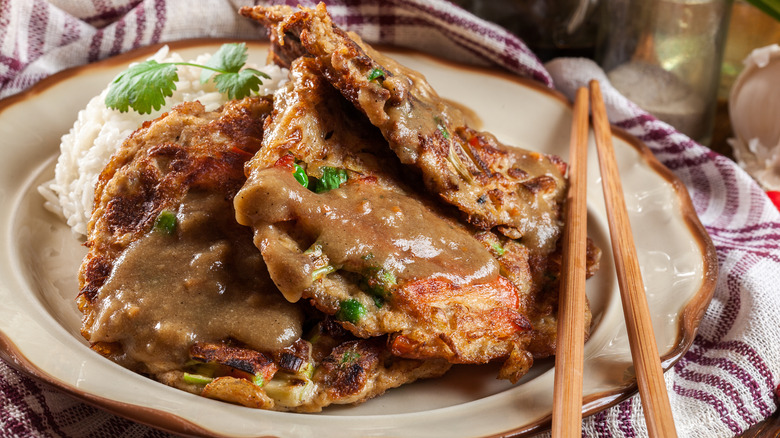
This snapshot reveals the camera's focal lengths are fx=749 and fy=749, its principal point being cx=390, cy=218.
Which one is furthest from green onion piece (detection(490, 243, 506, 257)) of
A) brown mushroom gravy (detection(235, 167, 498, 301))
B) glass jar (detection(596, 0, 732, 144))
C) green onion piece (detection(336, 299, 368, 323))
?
glass jar (detection(596, 0, 732, 144))

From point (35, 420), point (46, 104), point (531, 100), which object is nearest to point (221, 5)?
point (46, 104)

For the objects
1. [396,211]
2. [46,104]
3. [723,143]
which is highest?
[396,211]

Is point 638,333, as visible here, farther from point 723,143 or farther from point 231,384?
point 723,143

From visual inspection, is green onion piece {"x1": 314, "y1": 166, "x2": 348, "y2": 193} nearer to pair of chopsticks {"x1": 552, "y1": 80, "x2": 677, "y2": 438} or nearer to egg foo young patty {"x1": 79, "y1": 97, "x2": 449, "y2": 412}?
egg foo young patty {"x1": 79, "y1": 97, "x2": 449, "y2": 412}

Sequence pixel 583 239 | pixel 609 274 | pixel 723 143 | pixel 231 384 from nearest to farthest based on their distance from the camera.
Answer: pixel 231 384, pixel 583 239, pixel 609 274, pixel 723 143

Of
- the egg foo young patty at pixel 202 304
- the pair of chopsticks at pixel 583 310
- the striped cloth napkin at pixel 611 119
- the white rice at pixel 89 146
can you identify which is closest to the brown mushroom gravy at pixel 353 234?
the egg foo young patty at pixel 202 304

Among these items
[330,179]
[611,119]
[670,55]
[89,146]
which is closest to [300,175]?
[330,179]

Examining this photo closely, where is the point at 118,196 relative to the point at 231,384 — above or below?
above
